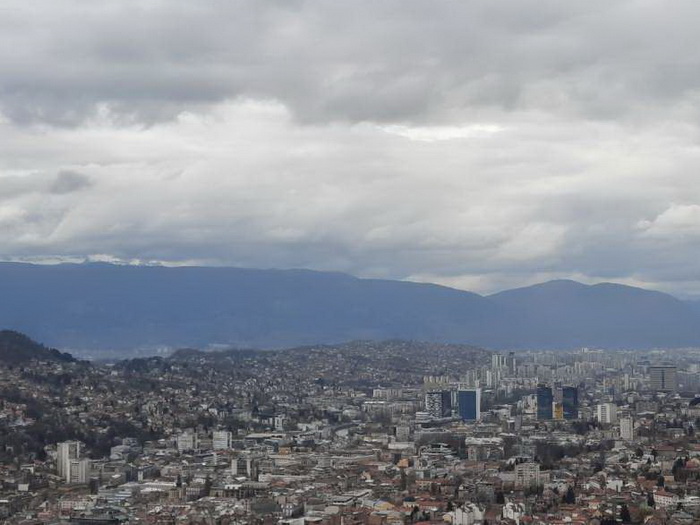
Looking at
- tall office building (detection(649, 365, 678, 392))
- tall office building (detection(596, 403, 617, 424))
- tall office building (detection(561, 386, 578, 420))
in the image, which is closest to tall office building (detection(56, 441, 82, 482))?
tall office building (detection(596, 403, 617, 424))

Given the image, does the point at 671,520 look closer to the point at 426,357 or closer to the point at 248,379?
the point at 248,379

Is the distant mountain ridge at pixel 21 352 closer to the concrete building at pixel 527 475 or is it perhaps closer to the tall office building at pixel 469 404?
the tall office building at pixel 469 404

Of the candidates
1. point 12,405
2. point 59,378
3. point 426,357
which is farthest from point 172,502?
point 426,357

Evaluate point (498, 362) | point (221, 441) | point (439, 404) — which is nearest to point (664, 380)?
point (498, 362)

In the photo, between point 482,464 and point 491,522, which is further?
point 482,464

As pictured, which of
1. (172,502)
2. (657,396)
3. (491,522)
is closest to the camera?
(491,522)
